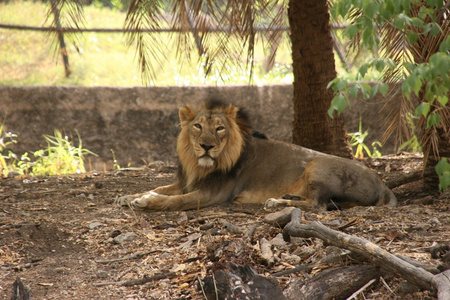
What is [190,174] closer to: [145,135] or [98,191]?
[98,191]

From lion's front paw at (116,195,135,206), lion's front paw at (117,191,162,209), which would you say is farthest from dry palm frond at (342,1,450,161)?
lion's front paw at (116,195,135,206)

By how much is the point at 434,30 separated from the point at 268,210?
2.67m

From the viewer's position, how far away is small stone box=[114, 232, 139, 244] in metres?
4.03

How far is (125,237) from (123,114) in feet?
16.1

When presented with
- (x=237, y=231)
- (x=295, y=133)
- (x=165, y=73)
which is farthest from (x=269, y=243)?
(x=165, y=73)

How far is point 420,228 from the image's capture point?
3725mm

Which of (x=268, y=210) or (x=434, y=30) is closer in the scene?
(x=434, y=30)

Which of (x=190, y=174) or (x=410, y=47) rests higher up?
(x=410, y=47)

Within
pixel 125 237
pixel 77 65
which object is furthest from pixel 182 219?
pixel 77 65

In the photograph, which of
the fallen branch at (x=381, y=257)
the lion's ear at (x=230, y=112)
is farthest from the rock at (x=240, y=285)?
the lion's ear at (x=230, y=112)

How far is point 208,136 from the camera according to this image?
5078mm

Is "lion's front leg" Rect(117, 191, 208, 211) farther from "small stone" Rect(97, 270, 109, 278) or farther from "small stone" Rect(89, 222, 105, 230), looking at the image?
"small stone" Rect(97, 270, 109, 278)

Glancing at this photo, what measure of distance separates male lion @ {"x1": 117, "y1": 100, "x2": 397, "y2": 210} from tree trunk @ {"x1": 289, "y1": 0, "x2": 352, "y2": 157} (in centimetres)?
46

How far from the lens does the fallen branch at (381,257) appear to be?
98.4 inches
